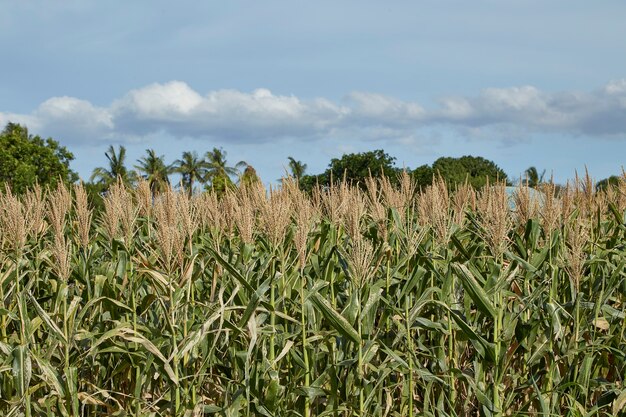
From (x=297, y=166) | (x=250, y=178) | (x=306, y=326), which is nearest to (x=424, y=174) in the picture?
(x=297, y=166)

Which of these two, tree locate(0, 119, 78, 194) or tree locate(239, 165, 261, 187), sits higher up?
tree locate(0, 119, 78, 194)

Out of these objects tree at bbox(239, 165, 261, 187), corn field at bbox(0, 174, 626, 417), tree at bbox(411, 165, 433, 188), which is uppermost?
tree at bbox(411, 165, 433, 188)

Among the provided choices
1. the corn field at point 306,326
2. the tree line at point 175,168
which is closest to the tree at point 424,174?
the tree line at point 175,168

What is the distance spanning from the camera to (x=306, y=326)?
6.96 m

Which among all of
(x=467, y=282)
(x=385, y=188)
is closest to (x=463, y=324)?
(x=467, y=282)

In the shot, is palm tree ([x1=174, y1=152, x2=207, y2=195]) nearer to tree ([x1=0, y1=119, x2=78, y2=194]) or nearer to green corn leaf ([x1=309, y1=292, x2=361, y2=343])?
tree ([x1=0, y1=119, x2=78, y2=194])

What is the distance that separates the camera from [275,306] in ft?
22.7

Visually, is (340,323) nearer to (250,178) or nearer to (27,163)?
(250,178)

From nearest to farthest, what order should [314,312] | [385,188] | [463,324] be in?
[463,324], [314,312], [385,188]

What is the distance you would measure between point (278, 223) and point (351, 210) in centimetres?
64

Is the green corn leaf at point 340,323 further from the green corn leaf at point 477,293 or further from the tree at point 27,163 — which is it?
the tree at point 27,163

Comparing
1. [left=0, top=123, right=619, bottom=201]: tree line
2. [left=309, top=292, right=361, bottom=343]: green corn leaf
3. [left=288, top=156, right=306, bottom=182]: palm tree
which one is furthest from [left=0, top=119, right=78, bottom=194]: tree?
[left=309, top=292, right=361, bottom=343]: green corn leaf

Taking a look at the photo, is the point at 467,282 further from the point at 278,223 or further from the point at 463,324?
the point at 278,223

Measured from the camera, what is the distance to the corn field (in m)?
6.33
